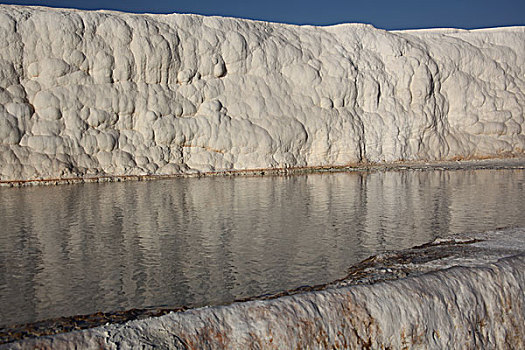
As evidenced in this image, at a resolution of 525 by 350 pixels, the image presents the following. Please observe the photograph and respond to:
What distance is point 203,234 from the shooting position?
9328 mm

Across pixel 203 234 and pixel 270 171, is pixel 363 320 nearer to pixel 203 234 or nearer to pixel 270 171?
pixel 203 234

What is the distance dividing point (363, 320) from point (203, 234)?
537 centimetres

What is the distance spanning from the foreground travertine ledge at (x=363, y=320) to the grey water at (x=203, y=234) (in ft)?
5.83

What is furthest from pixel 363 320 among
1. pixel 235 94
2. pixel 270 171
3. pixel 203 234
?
pixel 235 94

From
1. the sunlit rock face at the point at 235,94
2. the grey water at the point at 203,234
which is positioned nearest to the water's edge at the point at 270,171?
the sunlit rock face at the point at 235,94

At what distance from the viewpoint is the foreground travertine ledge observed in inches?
145

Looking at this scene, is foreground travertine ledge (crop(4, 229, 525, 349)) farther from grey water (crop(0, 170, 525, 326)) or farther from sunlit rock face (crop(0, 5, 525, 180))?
sunlit rock face (crop(0, 5, 525, 180))

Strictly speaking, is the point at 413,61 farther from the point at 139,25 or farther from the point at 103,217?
the point at 103,217

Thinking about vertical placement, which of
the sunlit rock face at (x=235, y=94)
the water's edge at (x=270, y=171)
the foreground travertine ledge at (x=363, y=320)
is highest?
the sunlit rock face at (x=235, y=94)

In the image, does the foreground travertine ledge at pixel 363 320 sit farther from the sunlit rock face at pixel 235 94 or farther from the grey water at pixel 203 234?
the sunlit rock face at pixel 235 94

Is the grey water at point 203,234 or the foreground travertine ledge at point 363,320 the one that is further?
the grey water at point 203,234

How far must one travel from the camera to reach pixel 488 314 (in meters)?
4.86

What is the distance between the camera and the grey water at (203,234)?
20.2 ft

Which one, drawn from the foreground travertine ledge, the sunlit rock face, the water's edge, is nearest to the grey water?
the foreground travertine ledge
